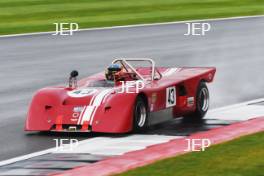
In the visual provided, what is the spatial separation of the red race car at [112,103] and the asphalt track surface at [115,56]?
0.29 m

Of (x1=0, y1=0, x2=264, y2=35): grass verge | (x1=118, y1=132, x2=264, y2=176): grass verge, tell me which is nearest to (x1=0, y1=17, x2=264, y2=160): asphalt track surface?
(x1=0, y1=0, x2=264, y2=35): grass verge

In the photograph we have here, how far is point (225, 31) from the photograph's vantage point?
32906 mm

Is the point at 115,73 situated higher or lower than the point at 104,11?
lower

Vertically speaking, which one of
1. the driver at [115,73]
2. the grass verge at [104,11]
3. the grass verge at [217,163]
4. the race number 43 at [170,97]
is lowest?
the grass verge at [217,163]

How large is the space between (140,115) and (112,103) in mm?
562

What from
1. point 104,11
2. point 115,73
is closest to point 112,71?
point 115,73

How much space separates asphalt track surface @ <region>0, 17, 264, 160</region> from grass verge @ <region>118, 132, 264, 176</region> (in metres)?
2.62

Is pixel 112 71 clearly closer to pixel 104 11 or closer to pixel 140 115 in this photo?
pixel 140 115

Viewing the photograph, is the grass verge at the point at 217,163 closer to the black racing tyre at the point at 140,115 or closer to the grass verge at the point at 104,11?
the black racing tyre at the point at 140,115

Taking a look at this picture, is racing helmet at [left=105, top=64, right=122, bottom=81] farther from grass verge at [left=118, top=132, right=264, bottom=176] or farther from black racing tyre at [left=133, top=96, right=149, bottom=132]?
grass verge at [left=118, top=132, right=264, bottom=176]

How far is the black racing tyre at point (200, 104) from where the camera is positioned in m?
17.4

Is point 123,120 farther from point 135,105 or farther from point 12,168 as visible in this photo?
point 12,168

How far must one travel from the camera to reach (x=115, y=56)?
90.6 ft

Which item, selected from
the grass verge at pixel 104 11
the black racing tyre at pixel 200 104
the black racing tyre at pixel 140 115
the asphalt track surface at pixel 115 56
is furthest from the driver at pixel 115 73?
the grass verge at pixel 104 11
